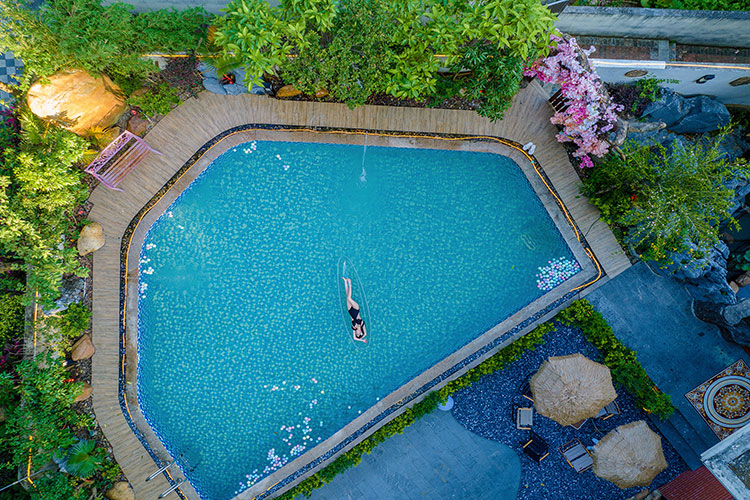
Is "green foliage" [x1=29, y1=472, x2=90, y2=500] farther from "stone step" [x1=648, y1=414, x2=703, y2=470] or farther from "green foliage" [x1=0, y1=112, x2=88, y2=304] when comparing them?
"stone step" [x1=648, y1=414, x2=703, y2=470]

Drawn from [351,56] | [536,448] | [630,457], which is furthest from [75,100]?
[630,457]

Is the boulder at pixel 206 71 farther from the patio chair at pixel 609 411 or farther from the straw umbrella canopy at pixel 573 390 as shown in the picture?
the patio chair at pixel 609 411

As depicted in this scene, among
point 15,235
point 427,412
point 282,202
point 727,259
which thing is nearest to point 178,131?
point 282,202

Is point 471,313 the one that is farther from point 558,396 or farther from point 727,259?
point 727,259

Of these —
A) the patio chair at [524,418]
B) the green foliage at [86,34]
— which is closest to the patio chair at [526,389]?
the patio chair at [524,418]

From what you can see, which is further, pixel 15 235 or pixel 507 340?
Result: pixel 507 340

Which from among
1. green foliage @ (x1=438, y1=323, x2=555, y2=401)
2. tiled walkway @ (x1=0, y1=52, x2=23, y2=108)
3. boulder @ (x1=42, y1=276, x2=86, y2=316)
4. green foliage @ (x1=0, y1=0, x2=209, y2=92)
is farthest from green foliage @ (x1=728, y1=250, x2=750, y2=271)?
tiled walkway @ (x1=0, y1=52, x2=23, y2=108)
